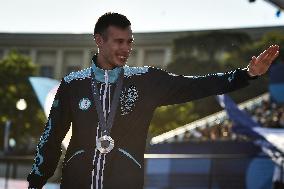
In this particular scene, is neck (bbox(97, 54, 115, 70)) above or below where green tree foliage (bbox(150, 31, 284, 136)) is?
above

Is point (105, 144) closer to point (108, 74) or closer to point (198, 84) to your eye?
point (108, 74)

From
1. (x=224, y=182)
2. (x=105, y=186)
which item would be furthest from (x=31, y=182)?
(x=224, y=182)

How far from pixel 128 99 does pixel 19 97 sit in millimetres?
52292

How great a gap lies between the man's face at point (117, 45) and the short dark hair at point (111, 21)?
0.07ft

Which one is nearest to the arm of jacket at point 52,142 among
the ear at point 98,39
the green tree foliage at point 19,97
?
the ear at point 98,39

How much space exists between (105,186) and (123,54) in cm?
70

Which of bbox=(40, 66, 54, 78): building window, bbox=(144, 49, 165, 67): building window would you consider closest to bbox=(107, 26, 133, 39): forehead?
bbox=(144, 49, 165, 67): building window

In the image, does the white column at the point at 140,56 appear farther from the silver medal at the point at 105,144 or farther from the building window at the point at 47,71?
the silver medal at the point at 105,144

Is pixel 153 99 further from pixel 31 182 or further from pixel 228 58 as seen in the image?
pixel 228 58

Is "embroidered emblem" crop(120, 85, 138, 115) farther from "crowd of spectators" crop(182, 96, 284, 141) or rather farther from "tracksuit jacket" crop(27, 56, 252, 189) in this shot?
"crowd of spectators" crop(182, 96, 284, 141)

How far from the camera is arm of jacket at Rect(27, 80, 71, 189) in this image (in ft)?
10.7

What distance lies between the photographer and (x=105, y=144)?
3088mm

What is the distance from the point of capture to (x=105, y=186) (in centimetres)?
310

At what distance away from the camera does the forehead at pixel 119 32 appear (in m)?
3.24
